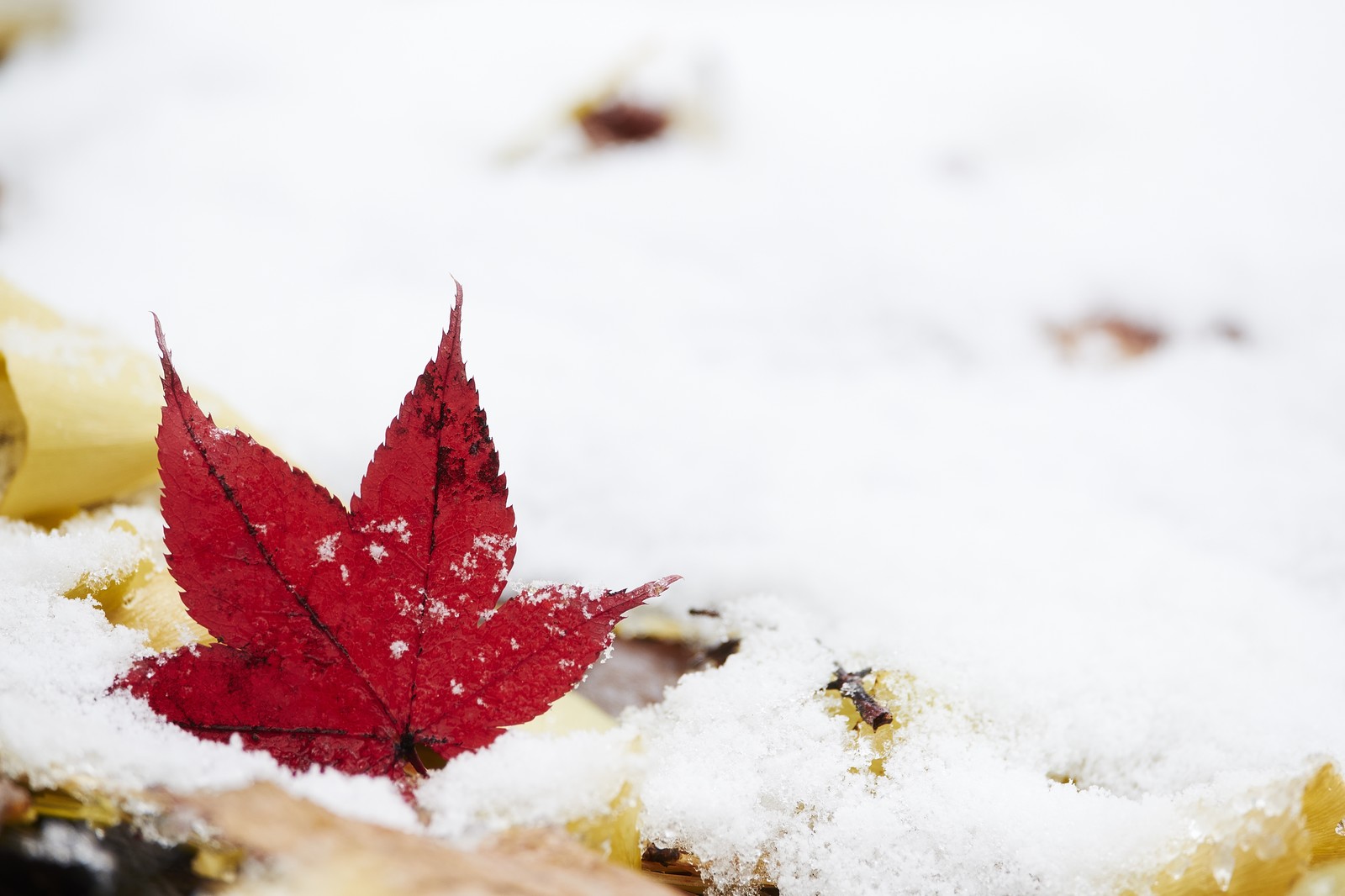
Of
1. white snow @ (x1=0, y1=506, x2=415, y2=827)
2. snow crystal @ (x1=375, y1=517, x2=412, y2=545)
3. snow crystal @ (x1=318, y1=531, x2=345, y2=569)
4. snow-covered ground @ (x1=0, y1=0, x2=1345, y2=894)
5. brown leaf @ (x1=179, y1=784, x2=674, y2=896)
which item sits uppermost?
snow-covered ground @ (x1=0, y1=0, x2=1345, y2=894)

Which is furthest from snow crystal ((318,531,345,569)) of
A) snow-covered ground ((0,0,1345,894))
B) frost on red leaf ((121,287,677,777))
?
snow-covered ground ((0,0,1345,894))

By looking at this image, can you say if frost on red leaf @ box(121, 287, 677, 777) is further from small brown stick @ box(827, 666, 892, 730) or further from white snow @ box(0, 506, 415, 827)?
small brown stick @ box(827, 666, 892, 730)

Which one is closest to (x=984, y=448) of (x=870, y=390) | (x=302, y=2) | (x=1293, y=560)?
(x=870, y=390)

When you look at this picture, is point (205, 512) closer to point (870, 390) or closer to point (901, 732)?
point (901, 732)

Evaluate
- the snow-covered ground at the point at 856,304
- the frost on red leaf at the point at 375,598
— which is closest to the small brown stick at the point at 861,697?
the snow-covered ground at the point at 856,304

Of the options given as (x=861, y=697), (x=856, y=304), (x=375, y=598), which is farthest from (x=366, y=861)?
(x=856, y=304)

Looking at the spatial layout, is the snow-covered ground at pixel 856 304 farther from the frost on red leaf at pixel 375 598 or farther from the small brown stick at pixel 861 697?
the frost on red leaf at pixel 375 598
